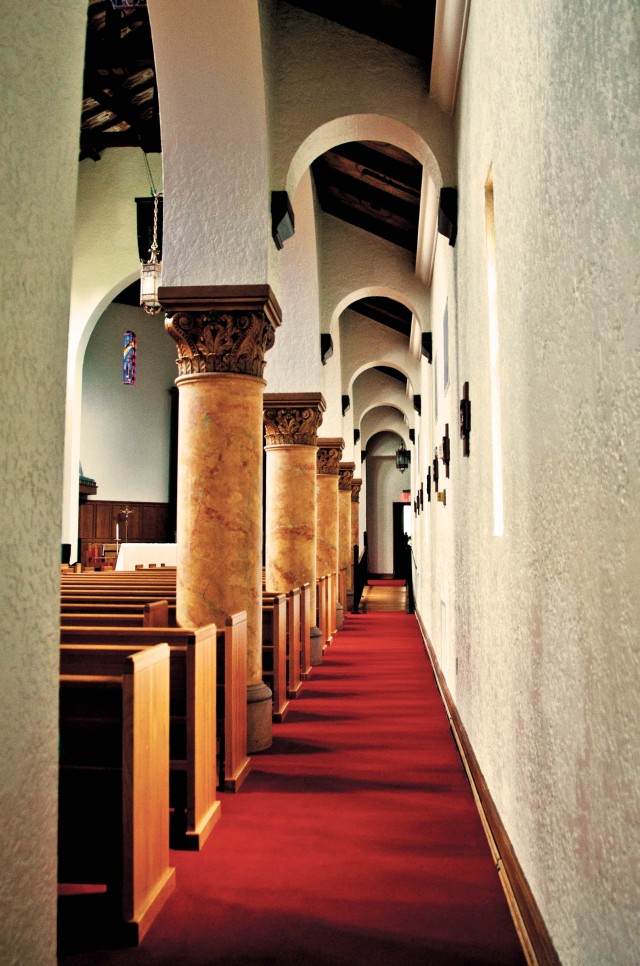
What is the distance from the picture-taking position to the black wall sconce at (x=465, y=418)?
14.9 feet

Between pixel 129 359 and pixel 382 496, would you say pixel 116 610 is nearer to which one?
pixel 129 359

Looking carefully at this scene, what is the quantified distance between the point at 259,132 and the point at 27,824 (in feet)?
16.4

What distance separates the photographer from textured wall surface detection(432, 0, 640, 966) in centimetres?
151

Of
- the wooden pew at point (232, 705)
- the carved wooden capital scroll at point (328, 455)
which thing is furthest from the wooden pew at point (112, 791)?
the carved wooden capital scroll at point (328, 455)

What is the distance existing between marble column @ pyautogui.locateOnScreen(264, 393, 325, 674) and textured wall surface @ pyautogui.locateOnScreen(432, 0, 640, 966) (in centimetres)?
534

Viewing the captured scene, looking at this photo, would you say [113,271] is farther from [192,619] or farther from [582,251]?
[582,251]

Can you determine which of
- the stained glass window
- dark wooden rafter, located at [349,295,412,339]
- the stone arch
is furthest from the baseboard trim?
the stained glass window

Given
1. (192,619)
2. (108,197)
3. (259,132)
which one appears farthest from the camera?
(108,197)

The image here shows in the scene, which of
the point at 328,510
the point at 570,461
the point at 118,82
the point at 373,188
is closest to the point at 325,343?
the point at 373,188

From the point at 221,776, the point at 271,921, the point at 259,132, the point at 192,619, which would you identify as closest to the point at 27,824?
the point at 271,921

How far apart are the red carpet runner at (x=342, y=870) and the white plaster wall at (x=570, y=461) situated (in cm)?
35

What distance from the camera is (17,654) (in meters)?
1.59

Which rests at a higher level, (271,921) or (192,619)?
(192,619)

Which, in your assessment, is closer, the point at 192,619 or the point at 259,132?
the point at 192,619
